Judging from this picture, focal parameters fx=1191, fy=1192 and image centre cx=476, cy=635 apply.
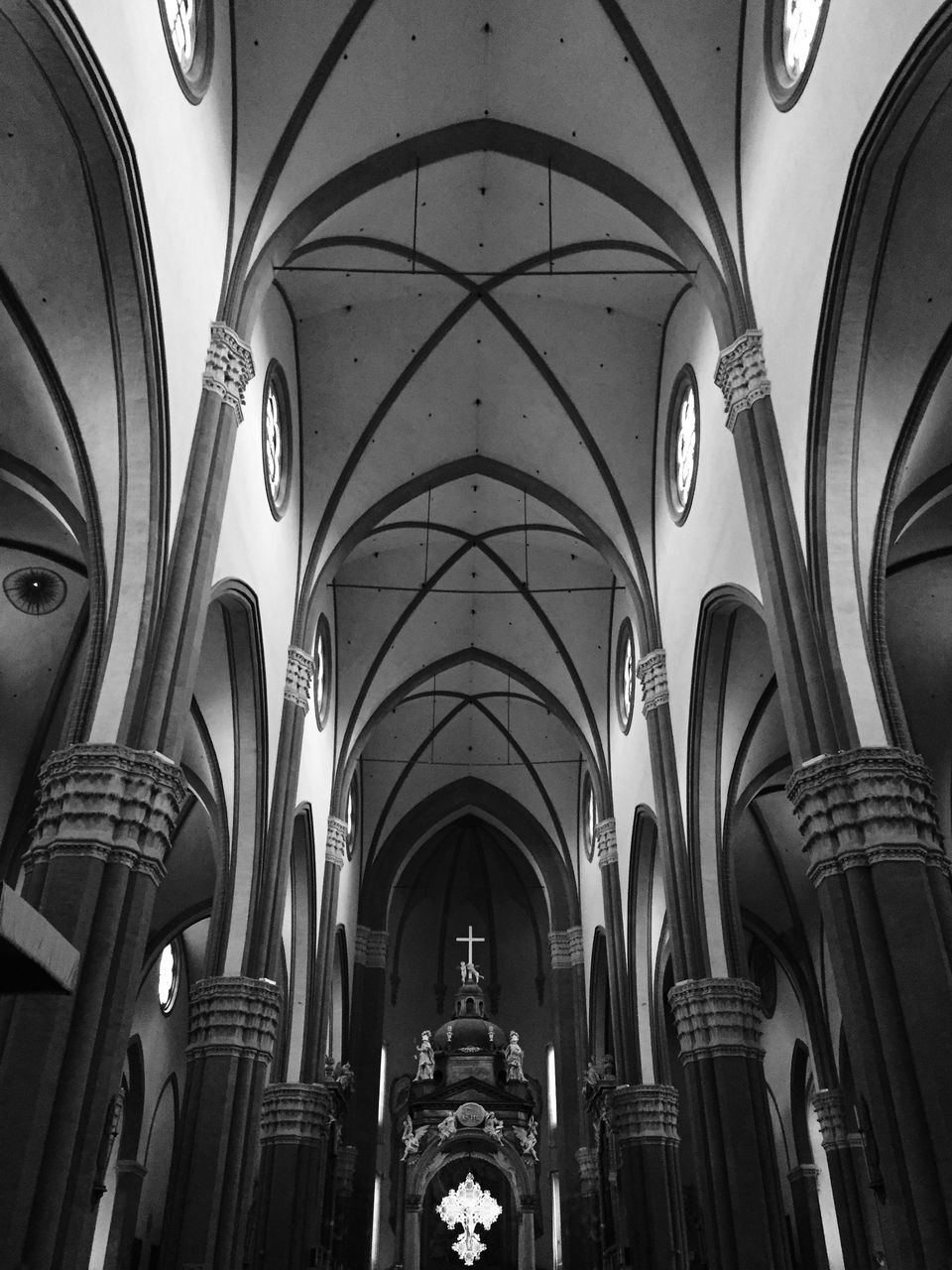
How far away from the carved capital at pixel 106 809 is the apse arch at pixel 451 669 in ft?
44.9

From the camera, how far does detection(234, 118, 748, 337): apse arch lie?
48.2 feet

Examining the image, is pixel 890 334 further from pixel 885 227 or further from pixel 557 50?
pixel 557 50

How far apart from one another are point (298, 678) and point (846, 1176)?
14.7m

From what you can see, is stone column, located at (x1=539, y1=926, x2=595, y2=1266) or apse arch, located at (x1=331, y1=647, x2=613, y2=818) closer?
apse arch, located at (x1=331, y1=647, x2=613, y2=818)

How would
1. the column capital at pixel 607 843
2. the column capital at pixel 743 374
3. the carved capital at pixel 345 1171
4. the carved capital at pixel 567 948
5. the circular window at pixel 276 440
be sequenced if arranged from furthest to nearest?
Answer: 1. the carved capital at pixel 567 948
2. the carved capital at pixel 345 1171
3. the column capital at pixel 607 843
4. the circular window at pixel 276 440
5. the column capital at pixel 743 374

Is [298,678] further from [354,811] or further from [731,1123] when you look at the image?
[354,811]

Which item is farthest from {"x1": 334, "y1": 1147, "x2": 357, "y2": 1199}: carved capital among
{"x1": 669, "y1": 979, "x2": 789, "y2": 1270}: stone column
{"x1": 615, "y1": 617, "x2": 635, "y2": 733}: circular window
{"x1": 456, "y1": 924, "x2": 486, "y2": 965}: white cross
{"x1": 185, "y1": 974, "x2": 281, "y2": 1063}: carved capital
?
{"x1": 669, "y1": 979, "x2": 789, "y2": 1270}: stone column

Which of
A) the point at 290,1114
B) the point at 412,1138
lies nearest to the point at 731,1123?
the point at 290,1114

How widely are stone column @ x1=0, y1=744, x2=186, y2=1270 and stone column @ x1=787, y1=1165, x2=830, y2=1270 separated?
2127cm

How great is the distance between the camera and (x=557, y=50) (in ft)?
51.6

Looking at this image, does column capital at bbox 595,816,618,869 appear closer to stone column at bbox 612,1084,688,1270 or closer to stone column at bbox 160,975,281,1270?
stone column at bbox 612,1084,688,1270

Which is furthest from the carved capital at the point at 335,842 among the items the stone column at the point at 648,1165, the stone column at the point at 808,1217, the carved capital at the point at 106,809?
the stone column at the point at 808,1217

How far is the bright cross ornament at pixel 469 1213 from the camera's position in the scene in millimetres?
28250

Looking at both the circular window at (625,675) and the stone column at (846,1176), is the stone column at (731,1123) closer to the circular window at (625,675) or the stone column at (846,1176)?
the circular window at (625,675)
